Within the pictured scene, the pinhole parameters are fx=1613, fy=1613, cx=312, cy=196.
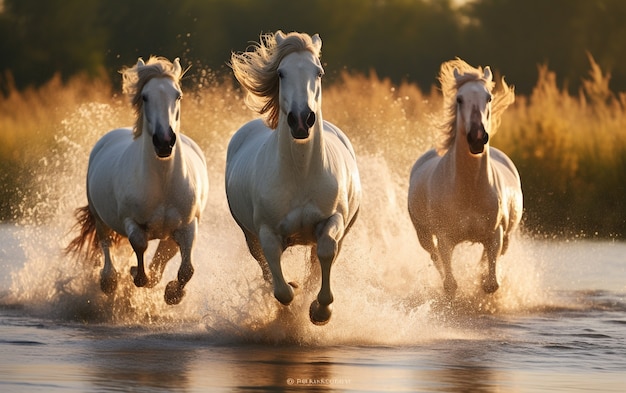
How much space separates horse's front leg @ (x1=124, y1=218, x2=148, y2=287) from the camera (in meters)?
10.6

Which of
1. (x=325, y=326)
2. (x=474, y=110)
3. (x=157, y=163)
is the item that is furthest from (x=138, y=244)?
(x=474, y=110)

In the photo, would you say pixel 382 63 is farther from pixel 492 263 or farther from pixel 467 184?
pixel 492 263

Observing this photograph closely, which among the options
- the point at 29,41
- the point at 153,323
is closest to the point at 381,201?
the point at 153,323

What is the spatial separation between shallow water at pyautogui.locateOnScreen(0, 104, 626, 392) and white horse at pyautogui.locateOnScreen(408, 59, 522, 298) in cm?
46

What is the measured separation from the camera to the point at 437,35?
26500 millimetres

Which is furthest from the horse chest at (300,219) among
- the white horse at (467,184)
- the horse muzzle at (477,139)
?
the white horse at (467,184)

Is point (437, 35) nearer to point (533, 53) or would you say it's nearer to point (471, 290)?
point (533, 53)

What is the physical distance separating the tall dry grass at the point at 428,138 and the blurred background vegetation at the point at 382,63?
24 millimetres

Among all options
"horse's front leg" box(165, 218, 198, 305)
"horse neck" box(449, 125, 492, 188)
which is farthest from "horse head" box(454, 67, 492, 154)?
"horse's front leg" box(165, 218, 198, 305)

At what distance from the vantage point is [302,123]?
8.70 metres

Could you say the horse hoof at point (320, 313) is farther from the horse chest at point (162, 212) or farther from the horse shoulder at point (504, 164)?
the horse shoulder at point (504, 164)

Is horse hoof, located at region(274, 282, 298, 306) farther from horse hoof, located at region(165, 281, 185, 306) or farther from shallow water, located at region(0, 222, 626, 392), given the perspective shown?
horse hoof, located at region(165, 281, 185, 306)

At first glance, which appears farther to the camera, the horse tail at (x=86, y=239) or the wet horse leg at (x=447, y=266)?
the horse tail at (x=86, y=239)

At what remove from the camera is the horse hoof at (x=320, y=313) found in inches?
368
